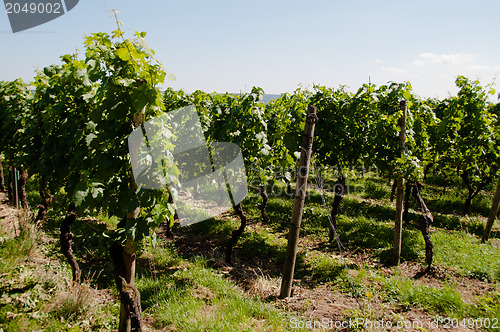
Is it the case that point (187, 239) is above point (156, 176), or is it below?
below

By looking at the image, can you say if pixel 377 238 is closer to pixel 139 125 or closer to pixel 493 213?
pixel 493 213

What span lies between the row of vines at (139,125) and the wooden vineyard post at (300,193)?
0.91 meters

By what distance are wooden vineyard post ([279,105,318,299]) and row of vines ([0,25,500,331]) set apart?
0.91 meters

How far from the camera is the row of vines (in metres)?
2.43

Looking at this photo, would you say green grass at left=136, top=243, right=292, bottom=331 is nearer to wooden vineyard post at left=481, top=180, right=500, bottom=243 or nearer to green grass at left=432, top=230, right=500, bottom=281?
green grass at left=432, top=230, right=500, bottom=281

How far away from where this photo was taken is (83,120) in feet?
10.3

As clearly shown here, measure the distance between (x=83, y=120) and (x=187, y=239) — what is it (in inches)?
161

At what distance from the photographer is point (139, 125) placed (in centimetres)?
255

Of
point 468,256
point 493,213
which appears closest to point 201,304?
point 468,256

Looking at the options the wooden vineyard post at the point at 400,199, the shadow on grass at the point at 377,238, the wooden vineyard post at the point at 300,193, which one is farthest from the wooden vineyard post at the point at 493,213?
the wooden vineyard post at the point at 300,193

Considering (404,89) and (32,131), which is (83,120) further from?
(404,89)

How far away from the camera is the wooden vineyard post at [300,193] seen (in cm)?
380

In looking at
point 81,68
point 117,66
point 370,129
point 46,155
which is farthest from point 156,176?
point 370,129

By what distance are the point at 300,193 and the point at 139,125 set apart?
225 cm
